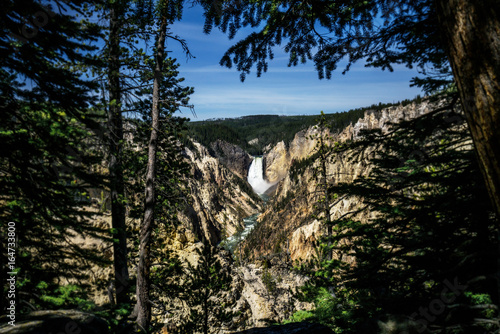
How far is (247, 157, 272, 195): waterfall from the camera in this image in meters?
172

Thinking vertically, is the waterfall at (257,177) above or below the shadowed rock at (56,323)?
below

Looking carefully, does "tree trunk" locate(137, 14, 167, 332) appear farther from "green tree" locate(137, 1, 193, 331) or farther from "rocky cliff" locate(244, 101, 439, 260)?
"rocky cliff" locate(244, 101, 439, 260)

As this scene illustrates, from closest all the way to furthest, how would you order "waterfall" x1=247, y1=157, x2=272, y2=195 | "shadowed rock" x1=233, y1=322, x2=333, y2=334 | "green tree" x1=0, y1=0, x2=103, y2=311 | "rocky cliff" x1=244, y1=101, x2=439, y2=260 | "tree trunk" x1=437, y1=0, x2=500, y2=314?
"tree trunk" x1=437, y1=0, x2=500, y2=314 → "green tree" x1=0, y1=0, x2=103, y2=311 → "shadowed rock" x1=233, y1=322, x2=333, y2=334 → "rocky cliff" x1=244, y1=101, x2=439, y2=260 → "waterfall" x1=247, y1=157, x2=272, y2=195

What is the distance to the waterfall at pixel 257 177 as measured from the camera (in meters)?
172

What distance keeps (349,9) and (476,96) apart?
2.71 m

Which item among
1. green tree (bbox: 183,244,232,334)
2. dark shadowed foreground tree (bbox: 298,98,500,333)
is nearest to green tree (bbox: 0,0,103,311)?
dark shadowed foreground tree (bbox: 298,98,500,333)

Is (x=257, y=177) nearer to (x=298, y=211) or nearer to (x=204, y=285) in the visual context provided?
(x=298, y=211)

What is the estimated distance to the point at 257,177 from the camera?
586 feet

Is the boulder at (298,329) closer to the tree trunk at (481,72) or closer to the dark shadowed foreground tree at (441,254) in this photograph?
the dark shadowed foreground tree at (441,254)

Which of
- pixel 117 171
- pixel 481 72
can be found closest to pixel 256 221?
pixel 117 171

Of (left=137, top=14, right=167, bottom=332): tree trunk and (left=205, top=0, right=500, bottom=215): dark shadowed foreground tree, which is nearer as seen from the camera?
(left=205, top=0, right=500, bottom=215): dark shadowed foreground tree

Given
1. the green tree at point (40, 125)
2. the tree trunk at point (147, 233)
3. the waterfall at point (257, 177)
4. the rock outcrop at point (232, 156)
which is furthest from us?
the rock outcrop at point (232, 156)

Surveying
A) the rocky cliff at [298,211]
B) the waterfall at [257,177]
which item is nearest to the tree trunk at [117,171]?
the rocky cliff at [298,211]

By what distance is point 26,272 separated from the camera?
10.7ft
